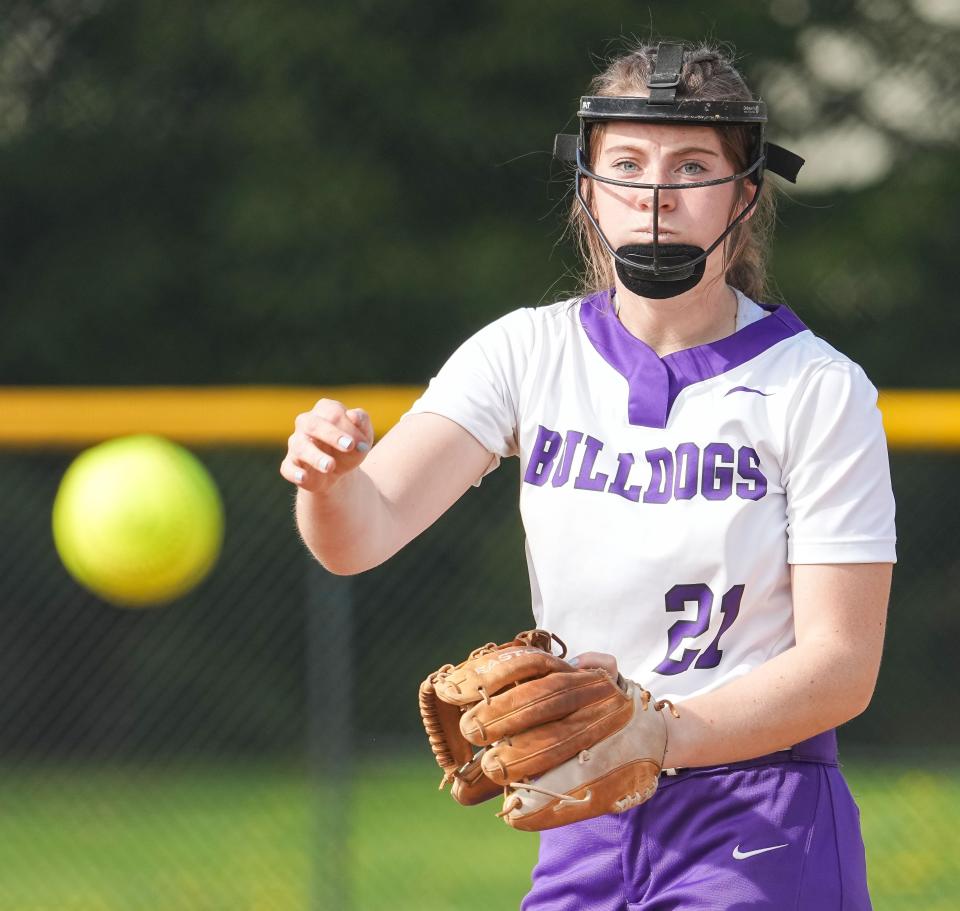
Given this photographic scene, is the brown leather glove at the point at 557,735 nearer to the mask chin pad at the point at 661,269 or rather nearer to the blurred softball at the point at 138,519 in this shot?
the mask chin pad at the point at 661,269

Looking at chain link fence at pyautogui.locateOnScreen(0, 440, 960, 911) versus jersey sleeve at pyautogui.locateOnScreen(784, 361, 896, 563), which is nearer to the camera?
jersey sleeve at pyautogui.locateOnScreen(784, 361, 896, 563)

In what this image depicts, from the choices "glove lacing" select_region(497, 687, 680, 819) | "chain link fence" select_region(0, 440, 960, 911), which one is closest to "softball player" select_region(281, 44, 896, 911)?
"glove lacing" select_region(497, 687, 680, 819)

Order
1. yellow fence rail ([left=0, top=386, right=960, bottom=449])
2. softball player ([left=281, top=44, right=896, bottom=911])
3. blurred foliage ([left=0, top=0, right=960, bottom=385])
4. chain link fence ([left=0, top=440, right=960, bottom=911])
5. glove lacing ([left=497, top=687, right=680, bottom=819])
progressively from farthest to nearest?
blurred foliage ([left=0, top=0, right=960, bottom=385]) < chain link fence ([left=0, top=440, right=960, bottom=911]) < yellow fence rail ([left=0, top=386, right=960, bottom=449]) < softball player ([left=281, top=44, right=896, bottom=911]) < glove lacing ([left=497, top=687, right=680, bottom=819])

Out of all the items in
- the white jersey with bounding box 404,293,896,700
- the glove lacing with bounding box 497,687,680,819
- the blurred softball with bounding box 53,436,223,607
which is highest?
the white jersey with bounding box 404,293,896,700

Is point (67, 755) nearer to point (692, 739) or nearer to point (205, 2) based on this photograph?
point (692, 739)

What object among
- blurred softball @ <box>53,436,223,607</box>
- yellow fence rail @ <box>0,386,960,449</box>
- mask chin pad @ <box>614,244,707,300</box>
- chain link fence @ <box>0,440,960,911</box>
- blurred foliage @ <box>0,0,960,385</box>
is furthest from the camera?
blurred foliage @ <box>0,0,960,385</box>

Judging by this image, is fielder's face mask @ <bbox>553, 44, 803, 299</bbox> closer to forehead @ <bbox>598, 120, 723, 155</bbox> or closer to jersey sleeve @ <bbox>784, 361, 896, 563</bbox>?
forehead @ <bbox>598, 120, 723, 155</bbox>

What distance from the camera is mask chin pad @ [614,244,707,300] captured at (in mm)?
2420

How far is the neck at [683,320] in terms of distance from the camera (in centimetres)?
256

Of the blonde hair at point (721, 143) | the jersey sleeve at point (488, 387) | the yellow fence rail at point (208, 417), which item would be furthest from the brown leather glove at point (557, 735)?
the yellow fence rail at point (208, 417)

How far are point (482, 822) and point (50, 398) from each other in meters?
2.38

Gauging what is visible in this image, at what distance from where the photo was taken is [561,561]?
244cm

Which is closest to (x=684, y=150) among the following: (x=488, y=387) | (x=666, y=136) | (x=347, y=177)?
(x=666, y=136)

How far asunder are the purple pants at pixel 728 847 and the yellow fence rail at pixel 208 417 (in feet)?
9.88
